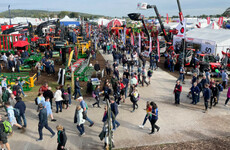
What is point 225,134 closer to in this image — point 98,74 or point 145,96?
point 145,96

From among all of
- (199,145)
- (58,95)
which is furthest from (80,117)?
(199,145)

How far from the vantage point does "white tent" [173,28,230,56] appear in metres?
19.3

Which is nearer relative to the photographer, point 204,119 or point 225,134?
point 225,134

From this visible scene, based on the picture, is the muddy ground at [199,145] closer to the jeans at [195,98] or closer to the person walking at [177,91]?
the person walking at [177,91]

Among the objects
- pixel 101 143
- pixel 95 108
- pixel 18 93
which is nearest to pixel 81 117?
pixel 101 143

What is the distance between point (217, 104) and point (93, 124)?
656 cm

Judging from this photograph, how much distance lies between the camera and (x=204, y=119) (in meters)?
8.73

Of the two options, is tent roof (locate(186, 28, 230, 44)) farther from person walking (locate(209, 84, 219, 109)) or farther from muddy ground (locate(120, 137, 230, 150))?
muddy ground (locate(120, 137, 230, 150))

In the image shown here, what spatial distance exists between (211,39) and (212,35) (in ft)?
4.45

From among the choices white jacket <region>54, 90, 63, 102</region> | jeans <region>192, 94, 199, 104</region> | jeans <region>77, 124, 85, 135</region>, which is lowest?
jeans <region>77, 124, 85, 135</region>

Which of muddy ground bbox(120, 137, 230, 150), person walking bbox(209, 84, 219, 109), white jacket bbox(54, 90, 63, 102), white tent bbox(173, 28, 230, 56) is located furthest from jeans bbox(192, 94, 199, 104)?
white tent bbox(173, 28, 230, 56)

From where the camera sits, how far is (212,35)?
21219mm

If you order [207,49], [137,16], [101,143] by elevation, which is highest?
[137,16]

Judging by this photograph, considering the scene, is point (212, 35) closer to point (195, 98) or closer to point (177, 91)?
point (195, 98)
